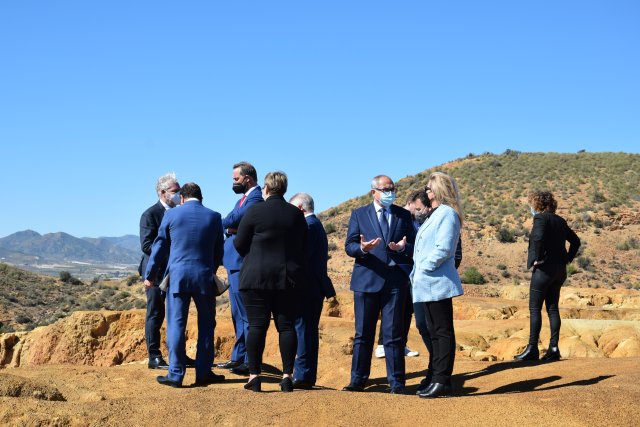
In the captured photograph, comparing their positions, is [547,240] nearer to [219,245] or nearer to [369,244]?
[369,244]

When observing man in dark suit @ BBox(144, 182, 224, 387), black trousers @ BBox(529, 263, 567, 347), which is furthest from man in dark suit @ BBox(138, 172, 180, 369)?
black trousers @ BBox(529, 263, 567, 347)

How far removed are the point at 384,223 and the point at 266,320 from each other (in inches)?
61.6

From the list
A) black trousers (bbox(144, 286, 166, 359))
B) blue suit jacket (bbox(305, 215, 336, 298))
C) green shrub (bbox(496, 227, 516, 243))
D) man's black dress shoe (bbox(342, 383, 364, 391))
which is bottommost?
man's black dress shoe (bbox(342, 383, 364, 391))

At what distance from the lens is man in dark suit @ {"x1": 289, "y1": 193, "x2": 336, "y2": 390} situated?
7387 mm

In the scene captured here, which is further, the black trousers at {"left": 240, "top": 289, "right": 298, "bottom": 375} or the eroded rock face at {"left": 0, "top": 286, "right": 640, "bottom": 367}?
the eroded rock face at {"left": 0, "top": 286, "right": 640, "bottom": 367}

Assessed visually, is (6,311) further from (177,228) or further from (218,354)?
(177,228)

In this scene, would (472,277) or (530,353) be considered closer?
(530,353)

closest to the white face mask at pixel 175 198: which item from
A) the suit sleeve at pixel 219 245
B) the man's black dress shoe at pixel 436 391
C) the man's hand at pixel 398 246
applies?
the suit sleeve at pixel 219 245

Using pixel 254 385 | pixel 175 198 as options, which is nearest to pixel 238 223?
pixel 175 198

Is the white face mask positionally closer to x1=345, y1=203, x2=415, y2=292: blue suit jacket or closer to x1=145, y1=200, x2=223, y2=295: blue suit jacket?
x1=145, y1=200, x2=223, y2=295: blue suit jacket

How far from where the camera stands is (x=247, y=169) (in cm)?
807

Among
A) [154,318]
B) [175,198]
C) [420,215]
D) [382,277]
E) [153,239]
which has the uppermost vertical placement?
[175,198]

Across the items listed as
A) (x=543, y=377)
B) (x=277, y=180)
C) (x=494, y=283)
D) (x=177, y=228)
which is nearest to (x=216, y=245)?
(x=177, y=228)

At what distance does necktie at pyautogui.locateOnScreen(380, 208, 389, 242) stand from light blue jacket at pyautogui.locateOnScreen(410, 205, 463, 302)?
0.78 meters
